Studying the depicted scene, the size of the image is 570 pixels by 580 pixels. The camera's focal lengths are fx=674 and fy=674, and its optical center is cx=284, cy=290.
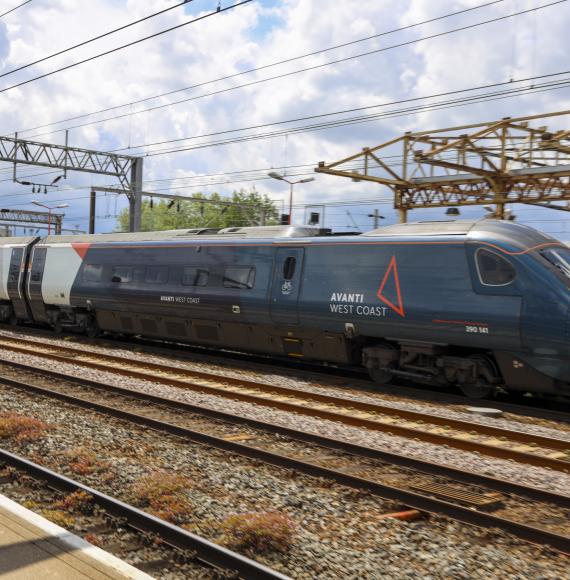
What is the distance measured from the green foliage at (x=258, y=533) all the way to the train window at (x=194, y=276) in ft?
36.7

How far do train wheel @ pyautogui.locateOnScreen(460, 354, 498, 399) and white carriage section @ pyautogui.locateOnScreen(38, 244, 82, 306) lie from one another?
13072 mm

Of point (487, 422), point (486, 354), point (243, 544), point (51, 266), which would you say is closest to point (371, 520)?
point (243, 544)

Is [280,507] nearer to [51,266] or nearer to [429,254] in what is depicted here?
[429,254]

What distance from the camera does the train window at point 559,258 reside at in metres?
11.2

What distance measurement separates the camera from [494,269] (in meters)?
11.5

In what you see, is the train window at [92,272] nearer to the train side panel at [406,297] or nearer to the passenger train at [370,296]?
the passenger train at [370,296]

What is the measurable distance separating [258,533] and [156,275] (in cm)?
1321

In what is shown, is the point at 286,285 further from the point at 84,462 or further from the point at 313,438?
the point at 84,462

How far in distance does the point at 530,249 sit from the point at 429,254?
5.87ft

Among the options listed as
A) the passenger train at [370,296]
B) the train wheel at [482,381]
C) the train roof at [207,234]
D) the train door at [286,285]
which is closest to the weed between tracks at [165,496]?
the passenger train at [370,296]

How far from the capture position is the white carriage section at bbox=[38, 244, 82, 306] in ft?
69.0

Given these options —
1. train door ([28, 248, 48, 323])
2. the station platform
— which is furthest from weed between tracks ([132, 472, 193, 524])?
train door ([28, 248, 48, 323])

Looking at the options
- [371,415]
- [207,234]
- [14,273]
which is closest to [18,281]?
[14,273]

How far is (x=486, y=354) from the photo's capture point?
11.8 meters
